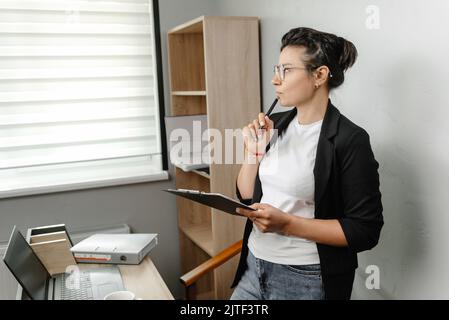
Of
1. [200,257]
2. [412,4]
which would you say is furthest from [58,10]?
[412,4]

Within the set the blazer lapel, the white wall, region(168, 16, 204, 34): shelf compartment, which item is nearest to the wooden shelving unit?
region(168, 16, 204, 34): shelf compartment

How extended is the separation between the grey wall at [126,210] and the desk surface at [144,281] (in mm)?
824

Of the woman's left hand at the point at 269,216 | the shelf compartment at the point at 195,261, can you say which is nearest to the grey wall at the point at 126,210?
the shelf compartment at the point at 195,261

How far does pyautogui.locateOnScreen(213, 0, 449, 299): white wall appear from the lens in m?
1.24

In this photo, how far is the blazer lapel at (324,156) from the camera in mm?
1293

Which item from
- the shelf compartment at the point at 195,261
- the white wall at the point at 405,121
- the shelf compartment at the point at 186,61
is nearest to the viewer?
the white wall at the point at 405,121

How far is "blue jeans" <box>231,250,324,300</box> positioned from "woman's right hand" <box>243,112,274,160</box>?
1.22 feet

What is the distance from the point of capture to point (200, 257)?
2.75m

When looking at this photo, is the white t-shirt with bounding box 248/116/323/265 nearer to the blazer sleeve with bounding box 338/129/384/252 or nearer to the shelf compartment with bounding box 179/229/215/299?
the blazer sleeve with bounding box 338/129/384/252

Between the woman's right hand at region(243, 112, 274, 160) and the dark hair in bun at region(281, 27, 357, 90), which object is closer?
the dark hair in bun at region(281, 27, 357, 90)

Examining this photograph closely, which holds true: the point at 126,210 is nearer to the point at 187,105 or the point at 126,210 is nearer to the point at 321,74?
the point at 187,105

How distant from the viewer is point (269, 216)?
4.30 feet

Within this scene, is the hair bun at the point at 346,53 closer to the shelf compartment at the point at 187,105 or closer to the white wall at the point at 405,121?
the white wall at the point at 405,121
